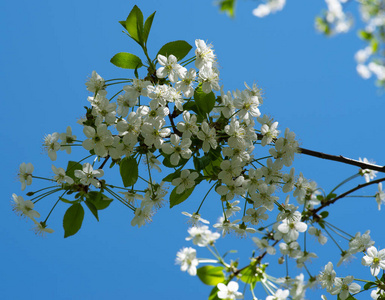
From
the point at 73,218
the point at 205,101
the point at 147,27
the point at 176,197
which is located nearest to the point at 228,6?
the point at 205,101

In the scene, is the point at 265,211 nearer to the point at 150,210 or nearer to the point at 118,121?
the point at 150,210

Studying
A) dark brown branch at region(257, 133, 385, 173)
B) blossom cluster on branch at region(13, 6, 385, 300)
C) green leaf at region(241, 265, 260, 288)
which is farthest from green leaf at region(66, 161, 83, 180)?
dark brown branch at region(257, 133, 385, 173)

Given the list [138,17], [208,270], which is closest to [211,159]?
[208,270]

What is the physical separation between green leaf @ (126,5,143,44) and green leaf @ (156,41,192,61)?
0.33ft

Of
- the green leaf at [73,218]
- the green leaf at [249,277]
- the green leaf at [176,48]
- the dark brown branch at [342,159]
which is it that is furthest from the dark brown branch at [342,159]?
the green leaf at [73,218]

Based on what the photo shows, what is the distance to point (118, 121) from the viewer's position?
61.5 inches

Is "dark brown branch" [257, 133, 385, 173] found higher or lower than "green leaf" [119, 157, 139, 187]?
higher

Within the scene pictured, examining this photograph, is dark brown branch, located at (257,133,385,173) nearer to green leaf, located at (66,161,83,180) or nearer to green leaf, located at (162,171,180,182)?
green leaf, located at (162,171,180,182)

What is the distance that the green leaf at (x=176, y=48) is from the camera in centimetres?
169

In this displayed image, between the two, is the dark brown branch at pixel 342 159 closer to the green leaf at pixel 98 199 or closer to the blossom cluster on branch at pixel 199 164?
the blossom cluster on branch at pixel 199 164

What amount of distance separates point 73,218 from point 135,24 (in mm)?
780

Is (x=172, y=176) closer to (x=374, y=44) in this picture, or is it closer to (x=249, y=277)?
(x=249, y=277)

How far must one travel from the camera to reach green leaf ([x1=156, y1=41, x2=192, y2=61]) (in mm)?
1693

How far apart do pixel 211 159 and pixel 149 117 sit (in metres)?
0.31
